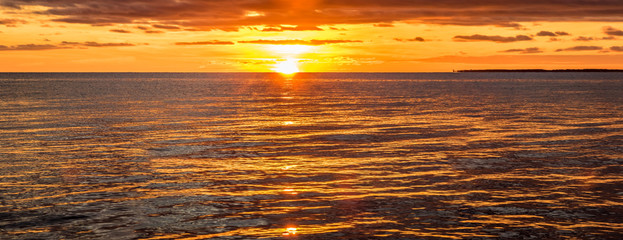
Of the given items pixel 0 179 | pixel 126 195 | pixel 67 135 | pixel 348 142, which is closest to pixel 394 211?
pixel 126 195

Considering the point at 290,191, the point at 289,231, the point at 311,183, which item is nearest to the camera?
the point at 289,231

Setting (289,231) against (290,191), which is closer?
(289,231)

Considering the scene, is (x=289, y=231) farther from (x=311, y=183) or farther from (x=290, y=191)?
(x=311, y=183)

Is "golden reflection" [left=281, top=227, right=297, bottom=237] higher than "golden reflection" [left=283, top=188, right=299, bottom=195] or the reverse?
higher

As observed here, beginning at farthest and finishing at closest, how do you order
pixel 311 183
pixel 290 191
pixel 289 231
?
pixel 311 183 → pixel 290 191 → pixel 289 231

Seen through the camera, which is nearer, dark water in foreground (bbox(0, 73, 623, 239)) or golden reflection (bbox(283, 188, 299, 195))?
dark water in foreground (bbox(0, 73, 623, 239))

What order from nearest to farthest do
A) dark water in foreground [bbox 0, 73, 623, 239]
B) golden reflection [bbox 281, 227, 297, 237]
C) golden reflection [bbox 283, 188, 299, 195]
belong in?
1. golden reflection [bbox 281, 227, 297, 237]
2. dark water in foreground [bbox 0, 73, 623, 239]
3. golden reflection [bbox 283, 188, 299, 195]

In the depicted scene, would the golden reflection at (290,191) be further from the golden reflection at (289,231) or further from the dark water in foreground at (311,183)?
the golden reflection at (289,231)

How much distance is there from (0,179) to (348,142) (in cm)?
1750

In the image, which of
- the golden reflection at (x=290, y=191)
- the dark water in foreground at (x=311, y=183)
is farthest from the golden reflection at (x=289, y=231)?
the golden reflection at (x=290, y=191)

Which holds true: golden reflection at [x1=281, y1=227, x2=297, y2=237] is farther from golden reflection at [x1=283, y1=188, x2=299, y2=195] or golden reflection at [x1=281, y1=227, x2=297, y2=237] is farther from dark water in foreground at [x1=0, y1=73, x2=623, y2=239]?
golden reflection at [x1=283, y1=188, x2=299, y2=195]

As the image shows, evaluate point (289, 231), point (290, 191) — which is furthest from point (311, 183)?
point (289, 231)

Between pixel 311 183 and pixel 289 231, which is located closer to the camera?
pixel 289 231

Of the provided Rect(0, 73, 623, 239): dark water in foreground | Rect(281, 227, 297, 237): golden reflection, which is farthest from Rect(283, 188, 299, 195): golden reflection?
Rect(281, 227, 297, 237): golden reflection
